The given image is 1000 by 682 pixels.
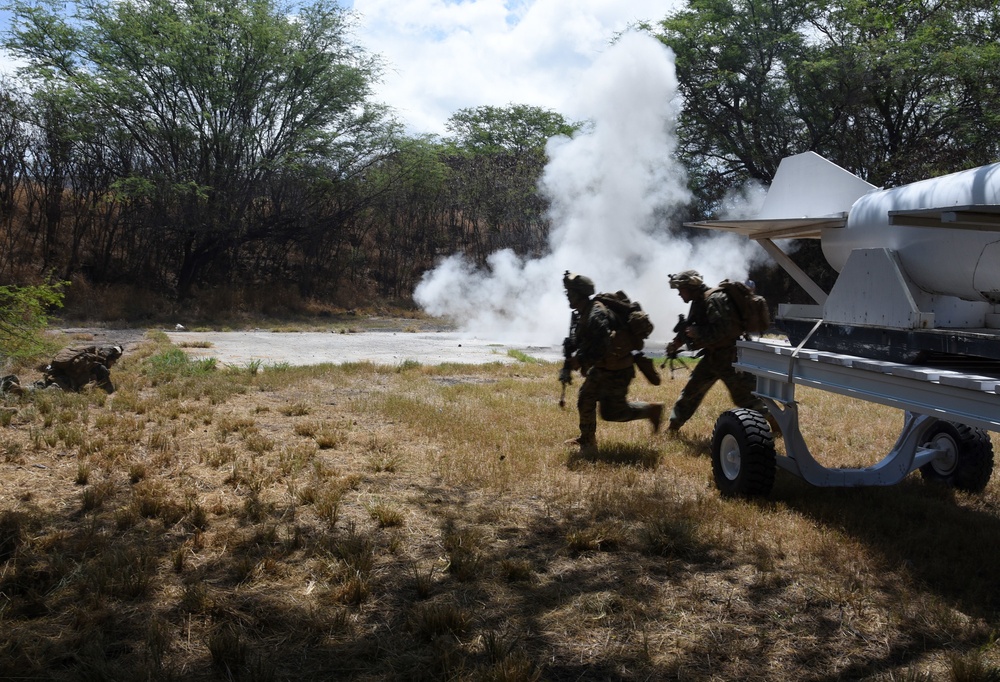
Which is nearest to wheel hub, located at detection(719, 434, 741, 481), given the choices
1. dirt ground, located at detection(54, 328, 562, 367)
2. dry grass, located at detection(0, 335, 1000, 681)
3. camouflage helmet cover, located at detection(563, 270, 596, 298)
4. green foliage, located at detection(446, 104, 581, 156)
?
dry grass, located at detection(0, 335, 1000, 681)

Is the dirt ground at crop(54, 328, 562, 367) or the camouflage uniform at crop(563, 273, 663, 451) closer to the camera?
the camouflage uniform at crop(563, 273, 663, 451)

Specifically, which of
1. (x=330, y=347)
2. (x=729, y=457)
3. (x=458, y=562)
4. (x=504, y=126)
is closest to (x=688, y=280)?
(x=729, y=457)

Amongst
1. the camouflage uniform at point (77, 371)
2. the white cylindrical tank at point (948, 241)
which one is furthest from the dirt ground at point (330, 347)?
the white cylindrical tank at point (948, 241)

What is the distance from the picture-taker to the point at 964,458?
569cm

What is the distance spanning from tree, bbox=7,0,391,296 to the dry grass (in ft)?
59.0

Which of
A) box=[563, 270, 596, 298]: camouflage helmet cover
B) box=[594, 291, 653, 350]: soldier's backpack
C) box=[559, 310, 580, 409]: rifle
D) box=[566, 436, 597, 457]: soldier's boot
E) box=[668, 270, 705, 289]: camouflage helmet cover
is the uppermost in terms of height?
box=[668, 270, 705, 289]: camouflage helmet cover

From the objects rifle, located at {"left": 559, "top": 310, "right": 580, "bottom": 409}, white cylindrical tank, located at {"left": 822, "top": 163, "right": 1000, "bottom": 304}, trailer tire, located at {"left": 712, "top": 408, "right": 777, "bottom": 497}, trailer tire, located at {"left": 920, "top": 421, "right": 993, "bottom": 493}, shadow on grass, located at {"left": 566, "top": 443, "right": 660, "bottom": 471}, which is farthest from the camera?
rifle, located at {"left": 559, "top": 310, "right": 580, "bottom": 409}

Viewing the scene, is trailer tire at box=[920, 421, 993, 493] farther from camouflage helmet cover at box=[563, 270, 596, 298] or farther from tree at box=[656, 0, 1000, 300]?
tree at box=[656, 0, 1000, 300]

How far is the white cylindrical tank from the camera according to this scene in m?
4.35

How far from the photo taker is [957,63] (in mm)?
21016

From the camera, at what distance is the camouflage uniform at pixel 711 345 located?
662 cm

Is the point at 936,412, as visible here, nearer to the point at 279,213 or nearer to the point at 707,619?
the point at 707,619

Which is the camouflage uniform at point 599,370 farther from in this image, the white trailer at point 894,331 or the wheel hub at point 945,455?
the wheel hub at point 945,455

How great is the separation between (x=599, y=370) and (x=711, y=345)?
1.07 meters
